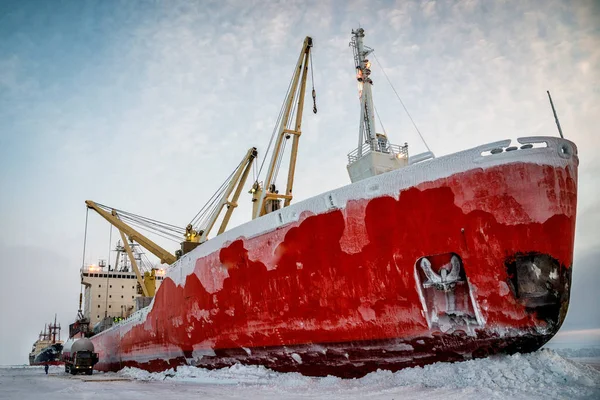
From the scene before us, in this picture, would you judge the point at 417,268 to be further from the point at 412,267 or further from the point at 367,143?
the point at 367,143

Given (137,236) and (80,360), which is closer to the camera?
(80,360)

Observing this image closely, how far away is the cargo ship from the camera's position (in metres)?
7.40

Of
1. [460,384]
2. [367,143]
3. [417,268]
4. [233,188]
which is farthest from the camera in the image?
[233,188]

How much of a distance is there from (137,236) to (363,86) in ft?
46.3

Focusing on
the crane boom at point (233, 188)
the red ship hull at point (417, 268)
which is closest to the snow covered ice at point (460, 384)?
the red ship hull at point (417, 268)

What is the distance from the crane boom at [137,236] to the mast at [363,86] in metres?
11.8

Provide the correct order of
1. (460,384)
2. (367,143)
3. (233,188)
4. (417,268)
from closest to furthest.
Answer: (460,384) → (417,268) → (367,143) → (233,188)

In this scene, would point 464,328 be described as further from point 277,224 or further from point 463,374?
point 277,224

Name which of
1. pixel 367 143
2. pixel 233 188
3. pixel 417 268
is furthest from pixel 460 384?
pixel 233 188

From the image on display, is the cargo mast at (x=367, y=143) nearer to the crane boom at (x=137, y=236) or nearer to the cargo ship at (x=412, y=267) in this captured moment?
the cargo ship at (x=412, y=267)

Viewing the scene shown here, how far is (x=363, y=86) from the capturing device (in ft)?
54.8

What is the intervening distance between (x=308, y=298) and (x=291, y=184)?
8.52 meters

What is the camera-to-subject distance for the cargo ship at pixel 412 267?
740 centimetres

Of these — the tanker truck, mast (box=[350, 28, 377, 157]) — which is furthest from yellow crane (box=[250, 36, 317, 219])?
the tanker truck
